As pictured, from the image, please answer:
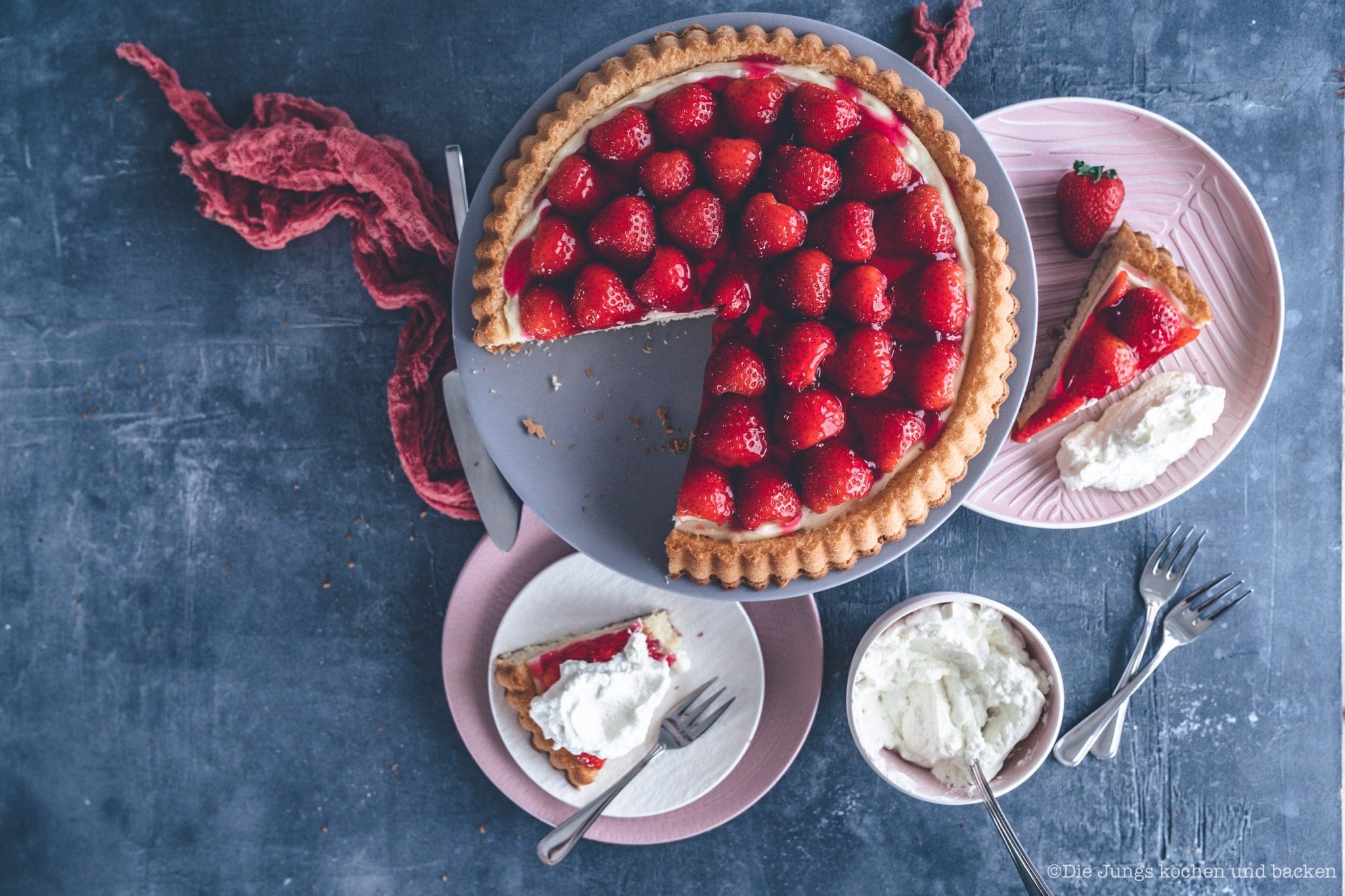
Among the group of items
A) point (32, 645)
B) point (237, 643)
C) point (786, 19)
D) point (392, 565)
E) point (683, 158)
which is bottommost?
point (32, 645)

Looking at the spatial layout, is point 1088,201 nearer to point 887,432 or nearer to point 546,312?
point 887,432

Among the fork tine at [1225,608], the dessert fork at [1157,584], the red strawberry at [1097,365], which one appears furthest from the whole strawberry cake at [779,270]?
the fork tine at [1225,608]

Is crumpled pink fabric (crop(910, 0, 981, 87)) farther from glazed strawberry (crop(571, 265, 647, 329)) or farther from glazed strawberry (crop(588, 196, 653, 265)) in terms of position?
glazed strawberry (crop(571, 265, 647, 329))

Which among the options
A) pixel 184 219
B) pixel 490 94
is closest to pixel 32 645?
pixel 184 219

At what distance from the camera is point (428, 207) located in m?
2.44

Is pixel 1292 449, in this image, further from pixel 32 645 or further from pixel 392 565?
pixel 32 645

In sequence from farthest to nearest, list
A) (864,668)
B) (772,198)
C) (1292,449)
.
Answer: (1292,449), (864,668), (772,198)

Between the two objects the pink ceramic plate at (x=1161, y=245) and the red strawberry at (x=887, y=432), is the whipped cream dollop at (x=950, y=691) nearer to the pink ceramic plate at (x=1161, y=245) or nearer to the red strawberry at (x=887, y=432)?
the pink ceramic plate at (x=1161, y=245)

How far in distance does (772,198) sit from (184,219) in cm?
190

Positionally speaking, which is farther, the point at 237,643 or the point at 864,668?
the point at 237,643

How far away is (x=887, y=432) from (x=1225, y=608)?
136 cm

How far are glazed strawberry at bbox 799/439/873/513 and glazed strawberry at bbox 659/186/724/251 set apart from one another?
53cm

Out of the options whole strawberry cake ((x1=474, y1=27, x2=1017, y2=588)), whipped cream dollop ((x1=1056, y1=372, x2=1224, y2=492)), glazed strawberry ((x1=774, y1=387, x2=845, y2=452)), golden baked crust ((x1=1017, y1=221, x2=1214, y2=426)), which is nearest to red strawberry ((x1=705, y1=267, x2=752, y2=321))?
whole strawberry cake ((x1=474, y1=27, x2=1017, y2=588))

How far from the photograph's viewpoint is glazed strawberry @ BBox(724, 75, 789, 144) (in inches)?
71.8
